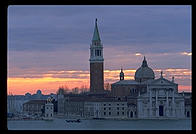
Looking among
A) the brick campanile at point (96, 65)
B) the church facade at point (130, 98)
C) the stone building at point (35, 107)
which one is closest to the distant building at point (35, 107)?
the stone building at point (35, 107)

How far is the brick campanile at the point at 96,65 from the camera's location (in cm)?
4178

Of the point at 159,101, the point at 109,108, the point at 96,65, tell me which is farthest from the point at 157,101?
the point at 96,65

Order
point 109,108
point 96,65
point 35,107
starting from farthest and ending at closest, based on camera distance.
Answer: point 35,107 < point 96,65 < point 109,108

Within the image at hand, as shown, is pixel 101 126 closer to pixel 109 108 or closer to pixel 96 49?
pixel 109 108

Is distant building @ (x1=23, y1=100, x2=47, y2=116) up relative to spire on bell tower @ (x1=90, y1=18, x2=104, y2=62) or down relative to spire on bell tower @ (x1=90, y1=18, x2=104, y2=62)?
down

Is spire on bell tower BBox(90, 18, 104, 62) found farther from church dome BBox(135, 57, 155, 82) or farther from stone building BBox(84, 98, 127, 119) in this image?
stone building BBox(84, 98, 127, 119)

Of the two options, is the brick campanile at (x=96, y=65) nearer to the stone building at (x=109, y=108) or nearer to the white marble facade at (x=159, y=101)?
the stone building at (x=109, y=108)

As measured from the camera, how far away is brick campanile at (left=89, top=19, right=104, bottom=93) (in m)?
41.8

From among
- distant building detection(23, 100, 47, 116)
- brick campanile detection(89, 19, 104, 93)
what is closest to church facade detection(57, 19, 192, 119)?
brick campanile detection(89, 19, 104, 93)

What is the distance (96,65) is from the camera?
42156 millimetres

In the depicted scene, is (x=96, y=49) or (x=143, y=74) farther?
(x=96, y=49)

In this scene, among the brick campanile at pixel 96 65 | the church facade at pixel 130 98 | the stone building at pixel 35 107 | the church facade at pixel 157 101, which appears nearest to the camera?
the church facade at pixel 157 101
